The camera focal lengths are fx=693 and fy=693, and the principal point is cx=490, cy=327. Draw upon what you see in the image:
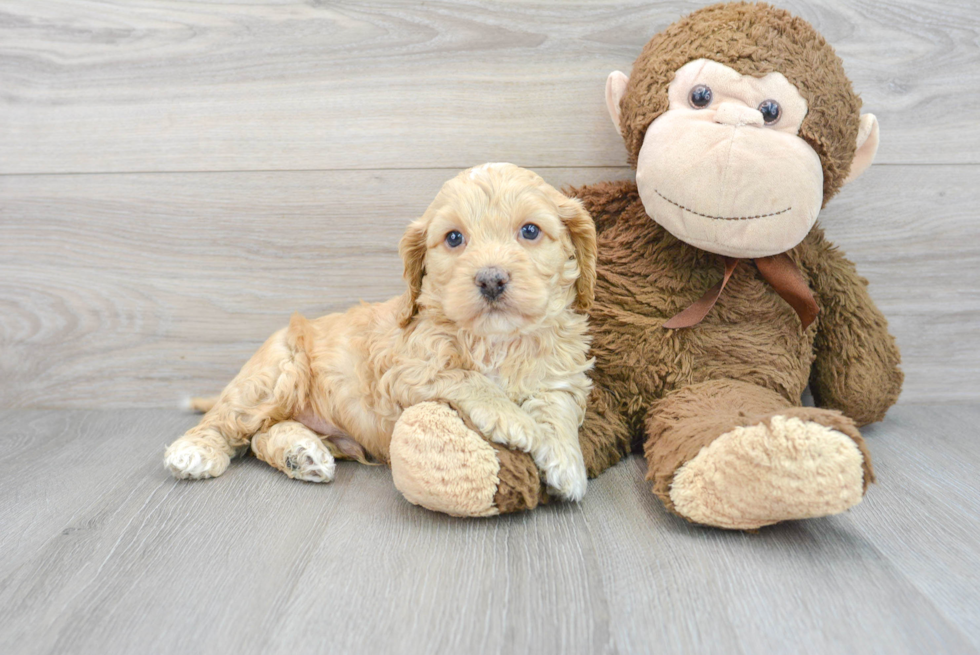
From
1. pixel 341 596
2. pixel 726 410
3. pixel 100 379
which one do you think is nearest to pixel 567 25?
pixel 726 410

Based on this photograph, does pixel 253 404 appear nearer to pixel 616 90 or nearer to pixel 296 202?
pixel 296 202

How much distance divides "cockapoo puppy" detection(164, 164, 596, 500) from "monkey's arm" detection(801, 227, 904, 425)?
58 cm

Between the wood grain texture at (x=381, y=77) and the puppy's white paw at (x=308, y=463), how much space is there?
74cm

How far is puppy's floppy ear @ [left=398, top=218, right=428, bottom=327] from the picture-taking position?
1.29m

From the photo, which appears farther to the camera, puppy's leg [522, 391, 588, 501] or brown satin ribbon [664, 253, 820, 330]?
brown satin ribbon [664, 253, 820, 330]

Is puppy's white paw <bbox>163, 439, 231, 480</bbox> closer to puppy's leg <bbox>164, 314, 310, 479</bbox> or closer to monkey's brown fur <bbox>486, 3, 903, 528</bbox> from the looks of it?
puppy's leg <bbox>164, 314, 310, 479</bbox>

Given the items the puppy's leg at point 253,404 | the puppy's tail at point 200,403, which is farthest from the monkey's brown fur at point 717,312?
the puppy's tail at point 200,403

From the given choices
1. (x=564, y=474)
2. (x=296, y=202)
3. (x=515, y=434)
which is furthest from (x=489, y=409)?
(x=296, y=202)

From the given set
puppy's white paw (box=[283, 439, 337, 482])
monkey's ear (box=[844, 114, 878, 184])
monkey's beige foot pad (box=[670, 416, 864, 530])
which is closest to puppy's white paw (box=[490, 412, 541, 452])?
monkey's beige foot pad (box=[670, 416, 864, 530])

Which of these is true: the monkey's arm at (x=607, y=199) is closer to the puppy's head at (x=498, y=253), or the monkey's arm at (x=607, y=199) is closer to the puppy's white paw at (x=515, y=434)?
the puppy's head at (x=498, y=253)

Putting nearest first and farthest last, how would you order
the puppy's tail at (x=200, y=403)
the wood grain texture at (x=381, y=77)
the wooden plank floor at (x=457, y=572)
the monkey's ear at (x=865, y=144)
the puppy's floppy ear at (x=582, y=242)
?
the wooden plank floor at (x=457, y=572)
the puppy's floppy ear at (x=582, y=242)
the monkey's ear at (x=865, y=144)
the wood grain texture at (x=381, y=77)
the puppy's tail at (x=200, y=403)

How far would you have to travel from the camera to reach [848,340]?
1581 mm

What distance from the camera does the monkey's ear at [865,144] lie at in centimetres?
143

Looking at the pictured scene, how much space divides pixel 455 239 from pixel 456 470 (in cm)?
41
